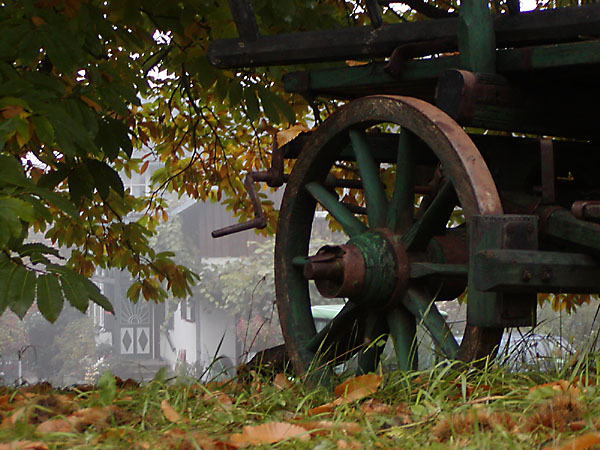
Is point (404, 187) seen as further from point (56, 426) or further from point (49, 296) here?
point (56, 426)

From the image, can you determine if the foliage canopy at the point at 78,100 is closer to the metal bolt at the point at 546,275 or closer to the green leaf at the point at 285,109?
the green leaf at the point at 285,109

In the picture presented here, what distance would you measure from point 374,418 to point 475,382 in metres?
0.47

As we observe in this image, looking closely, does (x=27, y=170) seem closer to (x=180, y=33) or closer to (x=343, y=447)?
(x=180, y=33)

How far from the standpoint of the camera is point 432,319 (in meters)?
3.01

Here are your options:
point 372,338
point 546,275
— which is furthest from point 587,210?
point 372,338

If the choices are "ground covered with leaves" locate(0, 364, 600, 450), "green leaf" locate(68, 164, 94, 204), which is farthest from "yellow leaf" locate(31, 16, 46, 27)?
"ground covered with leaves" locate(0, 364, 600, 450)

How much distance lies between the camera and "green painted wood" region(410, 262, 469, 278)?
117 inches

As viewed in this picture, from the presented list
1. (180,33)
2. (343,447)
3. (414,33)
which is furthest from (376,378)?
(180,33)

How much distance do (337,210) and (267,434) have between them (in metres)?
1.54

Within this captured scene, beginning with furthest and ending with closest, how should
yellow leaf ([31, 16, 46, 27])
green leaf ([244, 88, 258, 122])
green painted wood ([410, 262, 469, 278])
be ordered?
green leaf ([244, 88, 258, 122])
yellow leaf ([31, 16, 46, 27])
green painted wood ([410, 262, 469, 278])

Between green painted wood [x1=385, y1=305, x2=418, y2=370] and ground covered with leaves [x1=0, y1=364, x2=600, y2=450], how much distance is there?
11.3 inches

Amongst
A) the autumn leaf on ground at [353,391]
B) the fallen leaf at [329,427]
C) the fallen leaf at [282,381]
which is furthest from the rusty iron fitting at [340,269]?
the fallen leaf at [329,427]

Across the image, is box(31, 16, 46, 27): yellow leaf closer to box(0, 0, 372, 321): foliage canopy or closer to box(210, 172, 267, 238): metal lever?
box(0, 0, 372, 321): foliage canopy

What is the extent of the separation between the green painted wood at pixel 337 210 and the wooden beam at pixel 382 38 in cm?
52
